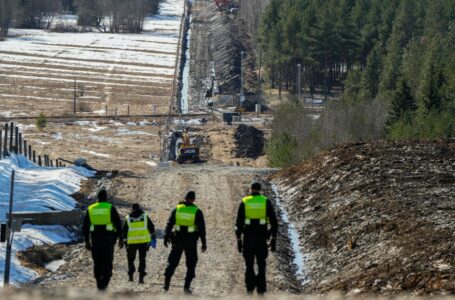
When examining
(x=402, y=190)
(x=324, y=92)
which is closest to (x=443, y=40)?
(x=324, y=92)

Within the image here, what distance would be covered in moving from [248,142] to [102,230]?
1941 inches

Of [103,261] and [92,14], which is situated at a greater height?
[92,14]

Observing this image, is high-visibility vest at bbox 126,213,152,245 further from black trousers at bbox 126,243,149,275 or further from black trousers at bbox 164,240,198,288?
black trousers at bbox 164,240,198,288

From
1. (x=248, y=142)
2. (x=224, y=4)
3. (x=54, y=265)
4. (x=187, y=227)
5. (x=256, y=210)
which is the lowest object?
(x=248, y=142)

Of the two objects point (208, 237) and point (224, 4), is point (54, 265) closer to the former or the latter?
point (208, 237)

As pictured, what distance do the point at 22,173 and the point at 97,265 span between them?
17.9m

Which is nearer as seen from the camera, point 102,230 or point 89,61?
point 102,230

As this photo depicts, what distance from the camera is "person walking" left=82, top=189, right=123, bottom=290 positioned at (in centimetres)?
1700

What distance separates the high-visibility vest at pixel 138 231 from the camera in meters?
17.9

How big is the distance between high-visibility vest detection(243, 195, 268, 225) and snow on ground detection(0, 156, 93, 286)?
20.4 feet

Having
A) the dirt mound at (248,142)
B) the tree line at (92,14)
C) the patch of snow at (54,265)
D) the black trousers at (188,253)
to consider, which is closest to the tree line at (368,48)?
the dirt mound at (248,142)

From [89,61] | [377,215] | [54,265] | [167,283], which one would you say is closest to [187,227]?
[167,283]

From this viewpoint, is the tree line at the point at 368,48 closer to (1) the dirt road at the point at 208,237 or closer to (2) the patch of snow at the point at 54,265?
(1) the dirt road at the point at 208,237

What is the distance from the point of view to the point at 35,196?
30250 millimetres
